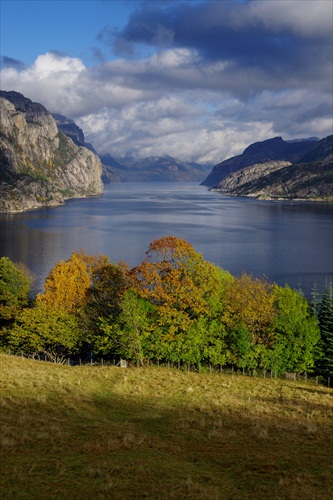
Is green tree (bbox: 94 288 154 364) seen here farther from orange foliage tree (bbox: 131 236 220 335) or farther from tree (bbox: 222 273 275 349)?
tree (bbox: 222 273 275 349)

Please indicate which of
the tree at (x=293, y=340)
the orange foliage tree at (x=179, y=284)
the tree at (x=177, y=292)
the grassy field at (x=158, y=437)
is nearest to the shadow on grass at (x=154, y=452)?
the grassy field at (x=158, y=437)

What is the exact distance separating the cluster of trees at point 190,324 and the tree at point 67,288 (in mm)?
2260

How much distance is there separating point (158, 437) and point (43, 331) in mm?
36879

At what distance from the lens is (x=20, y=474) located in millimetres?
19922

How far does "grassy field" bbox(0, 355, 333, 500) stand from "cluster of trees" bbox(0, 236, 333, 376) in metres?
9.47

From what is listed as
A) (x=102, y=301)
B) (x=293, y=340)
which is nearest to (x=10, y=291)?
(x=102, y=301)

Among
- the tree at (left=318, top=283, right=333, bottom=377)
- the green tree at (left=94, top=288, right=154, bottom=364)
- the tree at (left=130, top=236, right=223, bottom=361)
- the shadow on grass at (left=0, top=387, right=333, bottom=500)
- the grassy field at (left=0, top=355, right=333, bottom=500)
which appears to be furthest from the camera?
the tree at (left=318, top=283, right=333, bottom=377)

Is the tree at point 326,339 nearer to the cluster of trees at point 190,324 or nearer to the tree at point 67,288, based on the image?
the cluster of trees at point 190,324

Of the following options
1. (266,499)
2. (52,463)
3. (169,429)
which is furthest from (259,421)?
(52,463)

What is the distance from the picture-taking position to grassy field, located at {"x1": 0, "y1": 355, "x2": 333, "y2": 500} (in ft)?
63.8

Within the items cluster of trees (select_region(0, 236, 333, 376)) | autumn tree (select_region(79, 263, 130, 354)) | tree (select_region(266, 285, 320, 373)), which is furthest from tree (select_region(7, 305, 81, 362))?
tree (select_region(266, 285, 320, 373))

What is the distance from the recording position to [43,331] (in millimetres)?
60875

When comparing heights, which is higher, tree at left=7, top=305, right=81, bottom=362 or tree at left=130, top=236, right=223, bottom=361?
tree at left=130, top=236, right=223, bottom=361

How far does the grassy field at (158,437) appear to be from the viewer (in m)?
19.4
